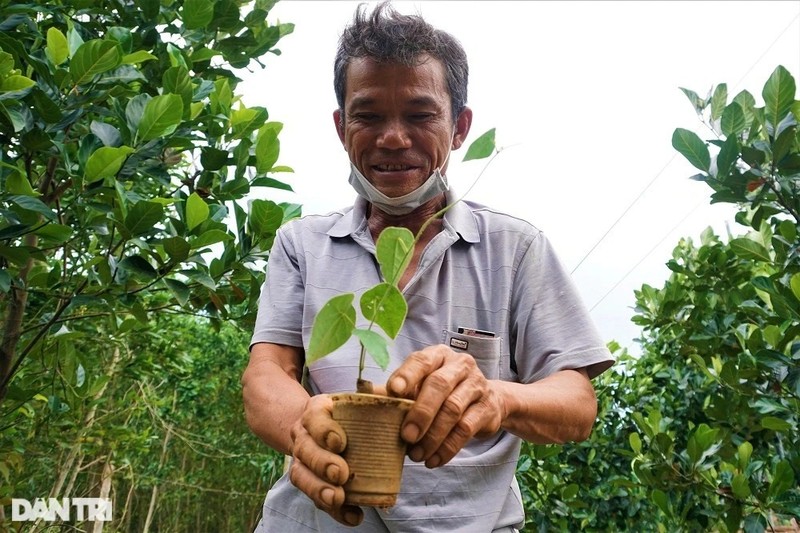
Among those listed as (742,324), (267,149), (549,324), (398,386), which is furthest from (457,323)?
(742,324)

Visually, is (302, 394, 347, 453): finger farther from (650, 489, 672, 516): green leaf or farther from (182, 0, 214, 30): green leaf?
(650, 489, 672, 516): green leaf

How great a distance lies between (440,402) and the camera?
43.2 inches

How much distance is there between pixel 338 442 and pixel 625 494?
361 centimetres

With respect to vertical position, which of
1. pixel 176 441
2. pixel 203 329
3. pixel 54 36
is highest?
pixel 54 36

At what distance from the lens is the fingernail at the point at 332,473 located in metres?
1.06

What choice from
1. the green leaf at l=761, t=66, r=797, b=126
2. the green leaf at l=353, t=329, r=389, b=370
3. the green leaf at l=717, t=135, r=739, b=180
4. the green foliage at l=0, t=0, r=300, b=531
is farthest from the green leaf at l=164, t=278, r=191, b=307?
the green leaf at l=761, t=66, r=797, b=126

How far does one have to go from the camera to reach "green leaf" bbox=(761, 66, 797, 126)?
222cm

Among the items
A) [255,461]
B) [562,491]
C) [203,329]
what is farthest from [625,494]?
[203,329]

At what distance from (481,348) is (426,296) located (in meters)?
0.16

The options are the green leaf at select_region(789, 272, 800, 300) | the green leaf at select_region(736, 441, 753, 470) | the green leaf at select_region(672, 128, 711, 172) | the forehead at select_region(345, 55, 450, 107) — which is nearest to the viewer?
the forehead at select_region(345, 55, 450, 107)

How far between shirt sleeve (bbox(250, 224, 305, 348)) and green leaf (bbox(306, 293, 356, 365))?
540 millimetres

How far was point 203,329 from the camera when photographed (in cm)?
926

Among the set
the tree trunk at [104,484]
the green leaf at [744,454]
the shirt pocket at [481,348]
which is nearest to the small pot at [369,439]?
the shirt pocket at [481,348]

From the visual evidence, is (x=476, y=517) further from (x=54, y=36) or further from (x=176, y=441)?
(x=176, y=441)
